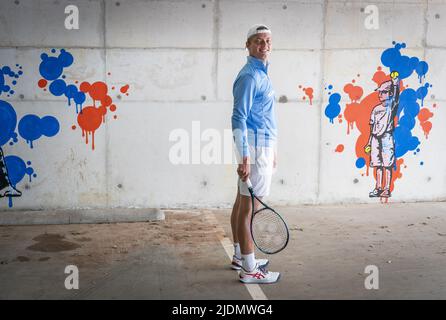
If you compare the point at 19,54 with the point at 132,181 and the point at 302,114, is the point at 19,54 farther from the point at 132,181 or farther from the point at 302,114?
the point at 302,114

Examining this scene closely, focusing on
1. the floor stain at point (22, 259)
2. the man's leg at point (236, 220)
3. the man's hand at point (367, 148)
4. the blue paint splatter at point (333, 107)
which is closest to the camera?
the man's leg at point (236, 220)

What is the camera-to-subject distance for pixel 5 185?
6109 millimetres

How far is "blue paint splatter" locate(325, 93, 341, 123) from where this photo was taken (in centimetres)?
656

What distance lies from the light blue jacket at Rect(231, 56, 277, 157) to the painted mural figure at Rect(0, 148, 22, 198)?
3604 mm

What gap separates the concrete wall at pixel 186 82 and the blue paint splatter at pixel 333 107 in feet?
0.24

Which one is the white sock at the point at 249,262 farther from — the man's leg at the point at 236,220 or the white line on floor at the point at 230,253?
the man's leg at the point at 236,220

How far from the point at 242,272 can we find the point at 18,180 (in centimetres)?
356

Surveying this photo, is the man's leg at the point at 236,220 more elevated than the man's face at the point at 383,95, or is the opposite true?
the man's face at the point at 383,95

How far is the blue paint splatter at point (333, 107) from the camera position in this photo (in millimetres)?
6559

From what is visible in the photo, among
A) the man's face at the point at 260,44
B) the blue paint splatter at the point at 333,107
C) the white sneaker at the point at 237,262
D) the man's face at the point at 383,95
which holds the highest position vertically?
the man's face at the point at 260,44

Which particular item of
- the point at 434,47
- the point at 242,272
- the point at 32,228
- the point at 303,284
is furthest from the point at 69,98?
the point at 434,47

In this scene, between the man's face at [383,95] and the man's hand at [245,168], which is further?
the man's face at [383,95]

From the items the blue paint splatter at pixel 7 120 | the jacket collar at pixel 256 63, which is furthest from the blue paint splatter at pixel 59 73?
the jacket collar at pixel 256 63
